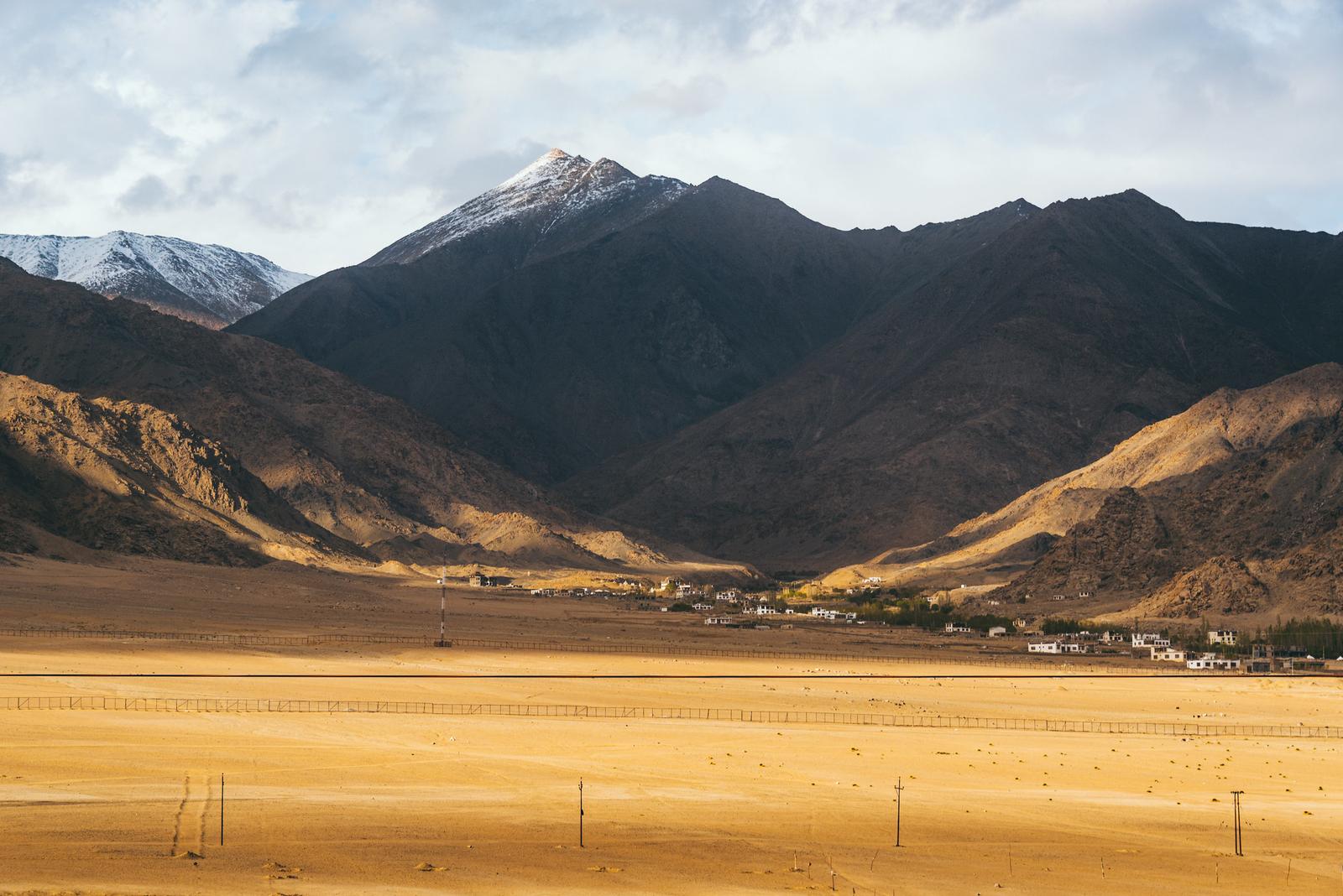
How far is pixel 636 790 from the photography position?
43062mm

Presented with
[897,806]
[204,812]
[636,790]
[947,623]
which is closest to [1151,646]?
[947,623]

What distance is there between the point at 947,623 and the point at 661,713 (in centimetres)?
7929

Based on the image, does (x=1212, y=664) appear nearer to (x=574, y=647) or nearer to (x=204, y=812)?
(x=574, y=647)

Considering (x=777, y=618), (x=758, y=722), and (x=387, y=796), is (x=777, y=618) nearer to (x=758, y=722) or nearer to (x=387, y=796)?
(x=758, y=722)

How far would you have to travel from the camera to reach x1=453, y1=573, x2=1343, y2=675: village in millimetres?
99125

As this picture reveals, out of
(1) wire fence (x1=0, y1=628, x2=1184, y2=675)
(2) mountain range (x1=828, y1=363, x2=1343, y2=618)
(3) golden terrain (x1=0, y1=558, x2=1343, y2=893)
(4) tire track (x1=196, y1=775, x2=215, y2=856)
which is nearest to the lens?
(3) golden terrain (x1=0, y1=558, x2=1343, y2=893)

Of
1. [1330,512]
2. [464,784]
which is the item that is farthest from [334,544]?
[464,784]

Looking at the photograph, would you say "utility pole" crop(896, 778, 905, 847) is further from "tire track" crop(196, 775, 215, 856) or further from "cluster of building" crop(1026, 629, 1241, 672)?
"cluster of building" crop(1026, 629, 1241, 672)

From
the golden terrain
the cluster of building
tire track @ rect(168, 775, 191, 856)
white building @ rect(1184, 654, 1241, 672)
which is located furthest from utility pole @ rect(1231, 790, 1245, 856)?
the cluster of building

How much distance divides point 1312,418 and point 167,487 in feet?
394

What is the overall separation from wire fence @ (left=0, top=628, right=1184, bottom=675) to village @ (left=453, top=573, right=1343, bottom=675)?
184 inches

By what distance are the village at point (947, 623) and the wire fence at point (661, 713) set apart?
3136 cm

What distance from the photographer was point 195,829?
119 ft

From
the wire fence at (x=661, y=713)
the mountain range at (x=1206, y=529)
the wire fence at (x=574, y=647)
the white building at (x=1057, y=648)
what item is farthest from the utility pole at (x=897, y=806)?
the mountain range at (x=1206, y=529)
